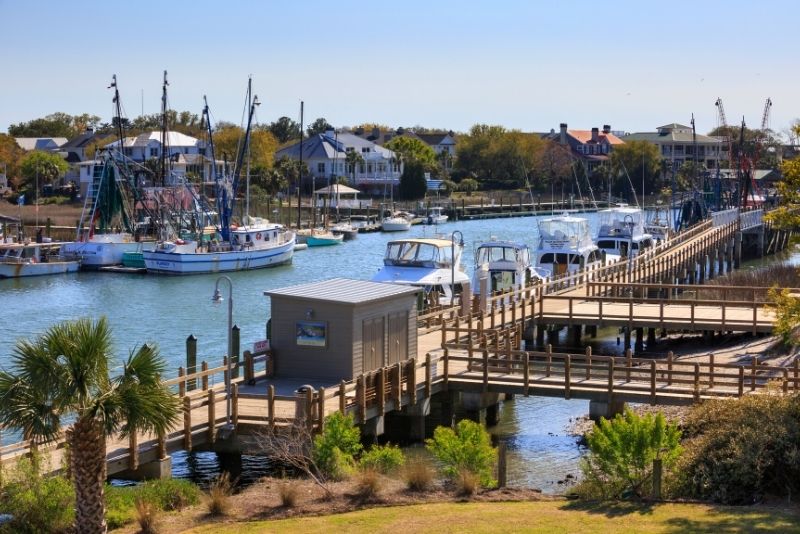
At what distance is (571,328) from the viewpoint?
152 ft

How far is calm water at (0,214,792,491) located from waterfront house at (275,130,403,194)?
48.8m

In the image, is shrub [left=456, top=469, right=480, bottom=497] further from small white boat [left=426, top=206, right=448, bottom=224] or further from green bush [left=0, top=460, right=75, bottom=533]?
small white boat [left=426, top=206, right=448, bottom=224]

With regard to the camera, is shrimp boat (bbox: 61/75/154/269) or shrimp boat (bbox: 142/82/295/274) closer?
shrimp boat (bbox: 142/82/295/274)

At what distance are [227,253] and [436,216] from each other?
53.5m

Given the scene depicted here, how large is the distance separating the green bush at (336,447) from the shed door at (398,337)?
5.79 m

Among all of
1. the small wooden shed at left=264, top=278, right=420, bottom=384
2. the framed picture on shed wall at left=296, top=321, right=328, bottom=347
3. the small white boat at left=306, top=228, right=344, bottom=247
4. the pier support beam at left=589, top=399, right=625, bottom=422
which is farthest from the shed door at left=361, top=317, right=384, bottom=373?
the small white boat at left=306, top=228, right=344, bottom=247

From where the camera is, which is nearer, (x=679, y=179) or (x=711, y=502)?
(x=711, y=502)

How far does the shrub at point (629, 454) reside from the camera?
21734 mm

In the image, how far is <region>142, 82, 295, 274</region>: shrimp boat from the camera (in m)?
83.6

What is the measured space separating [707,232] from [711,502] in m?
65.6

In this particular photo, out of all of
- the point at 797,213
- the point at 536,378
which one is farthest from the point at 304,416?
the point at 797,213

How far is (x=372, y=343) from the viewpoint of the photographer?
29922 mm

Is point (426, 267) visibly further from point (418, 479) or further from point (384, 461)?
point (418, 479)

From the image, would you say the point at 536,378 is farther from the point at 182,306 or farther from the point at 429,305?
the point at 182,306
